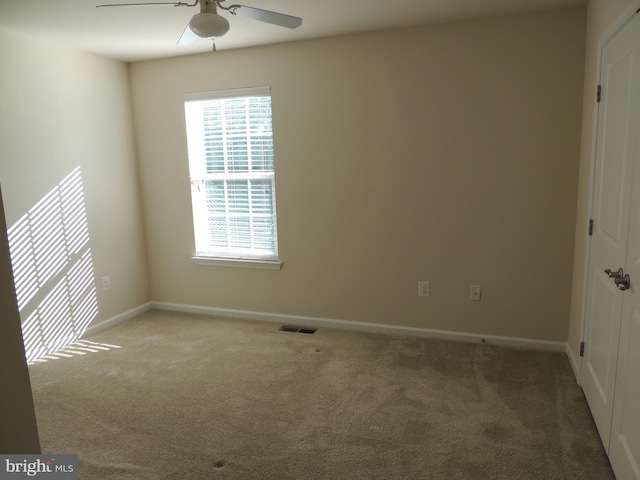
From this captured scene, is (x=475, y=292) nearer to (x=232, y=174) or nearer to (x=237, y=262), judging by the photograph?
(x=237, y=262)

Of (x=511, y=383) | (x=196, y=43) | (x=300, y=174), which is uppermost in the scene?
(x=196, y=43)

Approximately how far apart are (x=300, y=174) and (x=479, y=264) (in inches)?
63.7

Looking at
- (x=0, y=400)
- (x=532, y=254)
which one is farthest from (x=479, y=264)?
(x=0, y=400)

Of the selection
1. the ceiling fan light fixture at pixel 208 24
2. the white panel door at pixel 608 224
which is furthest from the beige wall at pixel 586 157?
the ceiling fan light fixture at pixel 208 24

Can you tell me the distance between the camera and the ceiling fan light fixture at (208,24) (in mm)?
2068

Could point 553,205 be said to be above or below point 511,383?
above

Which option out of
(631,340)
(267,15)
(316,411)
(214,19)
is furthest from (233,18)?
(631,340)

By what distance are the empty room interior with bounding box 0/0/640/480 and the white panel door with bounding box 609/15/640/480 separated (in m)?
0.02

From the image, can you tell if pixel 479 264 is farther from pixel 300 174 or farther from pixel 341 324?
pixel 300 174

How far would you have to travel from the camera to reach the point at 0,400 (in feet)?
4.28

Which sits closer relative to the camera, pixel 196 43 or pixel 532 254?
pixel 532 254

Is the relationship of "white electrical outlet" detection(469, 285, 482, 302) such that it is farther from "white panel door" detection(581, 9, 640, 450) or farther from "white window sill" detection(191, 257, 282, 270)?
"white window sill" detection(191, 257, 282, 270)

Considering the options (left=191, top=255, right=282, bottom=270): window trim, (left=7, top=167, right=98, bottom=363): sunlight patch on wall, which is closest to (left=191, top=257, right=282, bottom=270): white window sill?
(left=191, top=255, right=282, bottom=270): window trim

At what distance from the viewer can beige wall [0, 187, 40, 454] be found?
1298 millimetres
